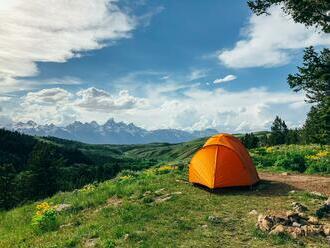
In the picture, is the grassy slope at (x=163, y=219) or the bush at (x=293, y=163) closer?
the grassy slope at (x=163, y=219)

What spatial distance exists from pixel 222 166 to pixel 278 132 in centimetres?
13417

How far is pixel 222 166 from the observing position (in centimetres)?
2300

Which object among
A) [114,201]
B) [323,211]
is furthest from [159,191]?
[323,211]

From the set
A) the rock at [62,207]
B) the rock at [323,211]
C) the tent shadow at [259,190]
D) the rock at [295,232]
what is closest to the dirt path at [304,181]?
the tent shadow at [259,190]

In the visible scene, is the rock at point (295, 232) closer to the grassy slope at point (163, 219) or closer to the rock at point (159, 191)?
the grassy slope at point (163, 219)

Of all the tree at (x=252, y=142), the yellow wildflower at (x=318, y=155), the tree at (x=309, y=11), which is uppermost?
the tree at (x=309, y=11)

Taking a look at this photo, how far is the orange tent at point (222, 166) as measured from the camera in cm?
2245

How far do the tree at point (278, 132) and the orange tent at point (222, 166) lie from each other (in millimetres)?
121573

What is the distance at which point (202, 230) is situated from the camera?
15492mm

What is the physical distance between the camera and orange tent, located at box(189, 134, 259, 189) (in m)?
22.5

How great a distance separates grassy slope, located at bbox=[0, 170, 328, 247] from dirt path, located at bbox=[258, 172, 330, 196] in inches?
46.2

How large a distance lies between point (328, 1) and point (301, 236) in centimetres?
1235

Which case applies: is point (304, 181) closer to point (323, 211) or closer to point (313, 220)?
point (323, 211)

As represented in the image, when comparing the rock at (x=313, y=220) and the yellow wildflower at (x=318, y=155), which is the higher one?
the yellow wildflower at (x=318, y=155)
